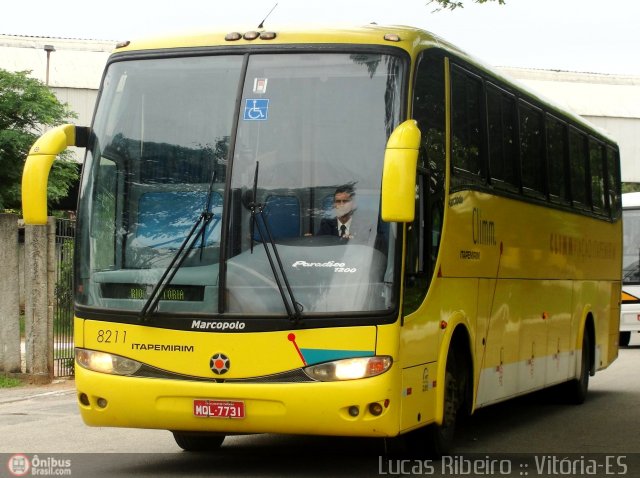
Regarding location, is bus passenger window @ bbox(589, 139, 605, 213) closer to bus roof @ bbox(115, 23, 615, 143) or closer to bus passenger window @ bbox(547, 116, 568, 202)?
bus passenger window @ bbox(547, 116, 568, 202)

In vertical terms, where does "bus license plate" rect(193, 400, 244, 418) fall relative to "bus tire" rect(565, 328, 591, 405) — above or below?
above

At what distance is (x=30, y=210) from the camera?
9.59 meters

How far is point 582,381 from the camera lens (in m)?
16.8

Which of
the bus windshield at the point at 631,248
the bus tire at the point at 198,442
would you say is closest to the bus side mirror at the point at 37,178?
the bus tire at the point at 198,442

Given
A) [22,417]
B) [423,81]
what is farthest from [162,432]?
[423,81]

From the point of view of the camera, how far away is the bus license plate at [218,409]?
9.30 meters

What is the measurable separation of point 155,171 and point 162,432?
12.1 ft

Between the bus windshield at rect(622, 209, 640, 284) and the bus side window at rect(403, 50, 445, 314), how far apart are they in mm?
19485

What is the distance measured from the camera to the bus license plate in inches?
366

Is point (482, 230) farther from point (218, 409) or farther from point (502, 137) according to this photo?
point (218, 409)

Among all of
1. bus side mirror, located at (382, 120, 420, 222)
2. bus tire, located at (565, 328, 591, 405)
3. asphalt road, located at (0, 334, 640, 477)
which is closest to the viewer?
bus side mirror, located at (382, 120, 420, 222)

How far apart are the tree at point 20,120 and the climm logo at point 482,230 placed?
75.5ft

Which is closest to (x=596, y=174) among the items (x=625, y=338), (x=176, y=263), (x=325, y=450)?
(x=325, y=450)

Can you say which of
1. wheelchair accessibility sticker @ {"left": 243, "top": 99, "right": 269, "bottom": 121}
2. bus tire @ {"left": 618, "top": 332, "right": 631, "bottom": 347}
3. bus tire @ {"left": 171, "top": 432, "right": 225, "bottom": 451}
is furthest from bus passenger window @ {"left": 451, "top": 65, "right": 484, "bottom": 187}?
bus tire @ {"left": 618, "top": 332, "right": 631, "bottom": 347}
